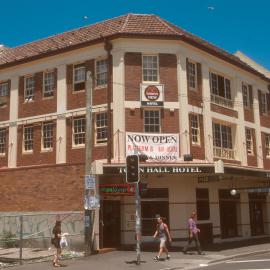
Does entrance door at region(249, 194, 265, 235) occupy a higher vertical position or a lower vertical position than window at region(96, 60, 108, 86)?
lower

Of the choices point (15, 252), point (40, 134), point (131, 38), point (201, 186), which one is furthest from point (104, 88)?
point (15, 252)

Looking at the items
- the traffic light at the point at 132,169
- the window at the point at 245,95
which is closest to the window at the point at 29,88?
the traffic light at the point at 132,169

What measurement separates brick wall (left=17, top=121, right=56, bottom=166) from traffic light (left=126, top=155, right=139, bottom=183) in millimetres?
8081

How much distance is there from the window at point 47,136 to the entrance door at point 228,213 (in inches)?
380

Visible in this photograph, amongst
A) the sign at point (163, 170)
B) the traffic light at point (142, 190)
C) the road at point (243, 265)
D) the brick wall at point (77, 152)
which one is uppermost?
the brick wall at point (77, 152)

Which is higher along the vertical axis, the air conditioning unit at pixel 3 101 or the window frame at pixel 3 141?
the air conditioning unit at pixel 3 101

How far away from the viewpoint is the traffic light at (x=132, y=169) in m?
16.4

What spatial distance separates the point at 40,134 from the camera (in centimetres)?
2455

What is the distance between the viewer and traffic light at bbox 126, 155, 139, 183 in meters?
16.4

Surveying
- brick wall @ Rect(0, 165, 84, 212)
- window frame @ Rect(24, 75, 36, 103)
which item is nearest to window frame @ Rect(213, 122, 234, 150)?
brick wall @ Rect(0, 165, 84, 212)

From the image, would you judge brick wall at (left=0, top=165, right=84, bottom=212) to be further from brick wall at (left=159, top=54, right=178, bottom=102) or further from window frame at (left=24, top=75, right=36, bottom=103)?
brick wall at (left=159, top=54, right=178, bottom=102)

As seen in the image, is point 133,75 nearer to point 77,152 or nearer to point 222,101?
point 77,152

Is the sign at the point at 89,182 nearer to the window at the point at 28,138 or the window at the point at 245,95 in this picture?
the window at the point at 28,138

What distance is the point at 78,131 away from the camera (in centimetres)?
2348
